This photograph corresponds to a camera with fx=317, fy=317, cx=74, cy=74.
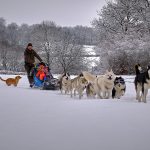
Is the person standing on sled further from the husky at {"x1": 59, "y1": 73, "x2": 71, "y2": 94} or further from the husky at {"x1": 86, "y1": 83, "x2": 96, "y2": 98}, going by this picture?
the husky at {"x1": 86, "y1": 83, "x2": 96, "y2": 98}

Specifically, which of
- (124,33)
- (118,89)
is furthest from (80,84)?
(124,33)

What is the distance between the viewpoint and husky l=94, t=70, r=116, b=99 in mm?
8992

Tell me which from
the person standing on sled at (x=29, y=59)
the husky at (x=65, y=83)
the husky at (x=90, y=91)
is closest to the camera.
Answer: the husky at (x=90, y=91)

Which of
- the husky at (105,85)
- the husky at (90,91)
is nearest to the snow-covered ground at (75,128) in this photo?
the husky at (105,85)

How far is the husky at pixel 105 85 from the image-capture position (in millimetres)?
8992

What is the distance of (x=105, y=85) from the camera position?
29.5 feet

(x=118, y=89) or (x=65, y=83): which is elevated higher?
(x=65, y=83)

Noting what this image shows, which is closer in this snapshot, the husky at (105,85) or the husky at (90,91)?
the husky at (105,85)

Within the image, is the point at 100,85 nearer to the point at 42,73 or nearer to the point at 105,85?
the point at 105,85

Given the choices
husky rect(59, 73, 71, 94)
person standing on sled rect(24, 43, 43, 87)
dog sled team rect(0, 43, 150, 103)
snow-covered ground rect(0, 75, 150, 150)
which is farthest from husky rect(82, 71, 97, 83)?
person standing on sled rect(24, 43, 43, 87)

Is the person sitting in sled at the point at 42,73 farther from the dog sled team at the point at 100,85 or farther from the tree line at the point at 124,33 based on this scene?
the tree line at the point at 124,33

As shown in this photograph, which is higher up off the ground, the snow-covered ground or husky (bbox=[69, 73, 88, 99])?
husky (bbox=[69, 73, 88, 99])

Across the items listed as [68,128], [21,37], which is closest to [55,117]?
[68,128]

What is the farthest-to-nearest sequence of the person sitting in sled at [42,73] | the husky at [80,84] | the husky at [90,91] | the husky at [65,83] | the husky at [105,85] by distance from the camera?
the person sitting in sled at [42,73]
the husky at [65,83]
the husky at [80,84]
the husky at [90,91]
the husky at [105,85]
